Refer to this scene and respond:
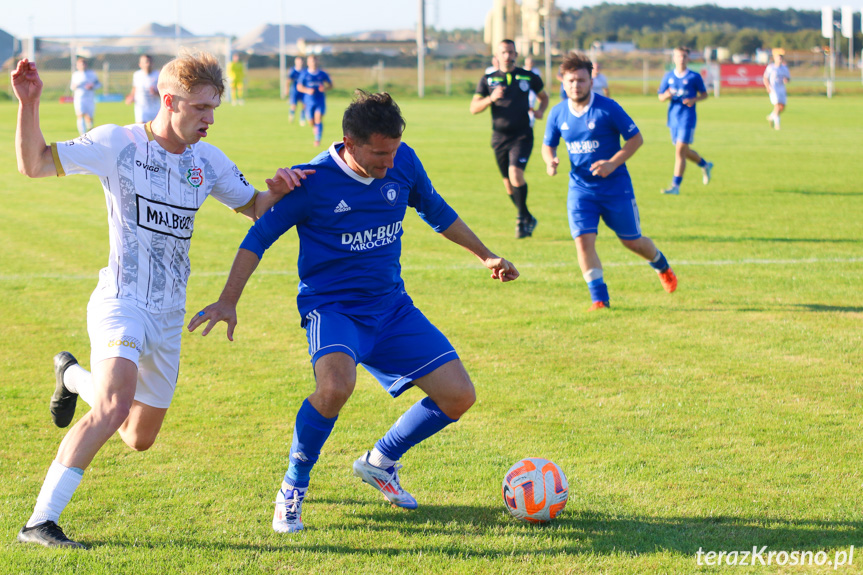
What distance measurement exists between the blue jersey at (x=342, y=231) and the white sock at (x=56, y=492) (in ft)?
3.98

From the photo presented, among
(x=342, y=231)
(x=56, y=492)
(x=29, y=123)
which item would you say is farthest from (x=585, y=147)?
(x=56, y=492)

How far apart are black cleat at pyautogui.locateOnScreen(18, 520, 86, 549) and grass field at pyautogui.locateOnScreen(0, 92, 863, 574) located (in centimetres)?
4

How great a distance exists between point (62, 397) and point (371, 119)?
7.90ft

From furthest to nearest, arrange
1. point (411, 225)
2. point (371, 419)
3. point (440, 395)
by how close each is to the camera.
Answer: point (411, 225)
point (371, 419)
point (440, 395)

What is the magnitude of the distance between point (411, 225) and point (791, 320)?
5.98 meters

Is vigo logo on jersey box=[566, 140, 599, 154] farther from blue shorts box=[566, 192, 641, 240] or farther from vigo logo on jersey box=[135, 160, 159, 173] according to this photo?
vigo logo on jersey box=[135, 160, 159, 173]

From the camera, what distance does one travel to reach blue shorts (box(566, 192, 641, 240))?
799 cm

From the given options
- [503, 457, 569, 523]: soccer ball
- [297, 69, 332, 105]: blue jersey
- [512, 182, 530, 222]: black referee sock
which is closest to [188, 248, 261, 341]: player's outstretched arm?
[503, 457, 569, 523]: soccer ball

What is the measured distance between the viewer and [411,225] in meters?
12.4

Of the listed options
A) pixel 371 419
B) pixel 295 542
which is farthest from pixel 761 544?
pixel 371 419

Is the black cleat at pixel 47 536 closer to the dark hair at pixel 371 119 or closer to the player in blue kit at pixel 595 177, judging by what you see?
the dark hair at pixel 371 119

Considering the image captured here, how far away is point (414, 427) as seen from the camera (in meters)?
4.25

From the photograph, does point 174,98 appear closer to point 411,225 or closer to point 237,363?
point 237,363

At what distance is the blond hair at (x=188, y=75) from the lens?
384cm
